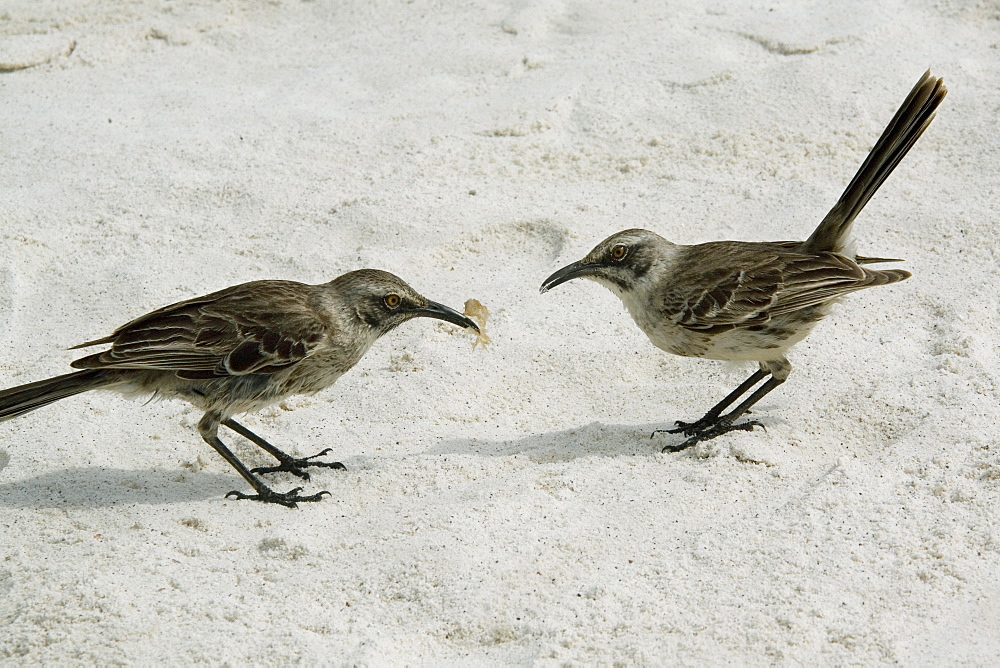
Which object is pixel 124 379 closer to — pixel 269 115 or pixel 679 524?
pixel 679 524

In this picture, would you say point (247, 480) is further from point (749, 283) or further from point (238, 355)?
point (749, 283)

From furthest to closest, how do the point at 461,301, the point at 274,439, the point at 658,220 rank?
the point at 658,220
the point at 461,301
the point at 274,439

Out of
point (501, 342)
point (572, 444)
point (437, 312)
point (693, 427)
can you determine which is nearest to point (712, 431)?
point (693, 427)

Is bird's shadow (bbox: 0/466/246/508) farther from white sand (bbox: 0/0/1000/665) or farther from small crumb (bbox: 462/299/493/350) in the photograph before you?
small crumb (bbox: 462/299/493/350)

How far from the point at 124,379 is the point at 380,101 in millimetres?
3709

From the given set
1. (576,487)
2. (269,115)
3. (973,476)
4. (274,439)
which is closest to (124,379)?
(274,439)

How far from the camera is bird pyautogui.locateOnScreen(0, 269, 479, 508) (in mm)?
5082

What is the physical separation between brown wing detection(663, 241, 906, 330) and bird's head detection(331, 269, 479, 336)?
1.21 metres

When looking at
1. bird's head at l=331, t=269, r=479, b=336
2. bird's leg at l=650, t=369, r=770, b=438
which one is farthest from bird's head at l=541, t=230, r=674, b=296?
bird's leg at l=650, t=369, r=770, b=438

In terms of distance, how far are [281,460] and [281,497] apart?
342mm

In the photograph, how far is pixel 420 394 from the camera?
586cm

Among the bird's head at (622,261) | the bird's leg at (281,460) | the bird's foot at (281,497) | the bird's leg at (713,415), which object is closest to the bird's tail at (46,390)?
the bird's leg at (281,460)

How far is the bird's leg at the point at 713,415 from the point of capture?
5602 millimetres

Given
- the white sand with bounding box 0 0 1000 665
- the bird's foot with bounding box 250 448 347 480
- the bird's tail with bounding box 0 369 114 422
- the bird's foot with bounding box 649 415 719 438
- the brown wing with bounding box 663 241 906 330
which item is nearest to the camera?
the white sand with bounding box 0 0 1000 665
